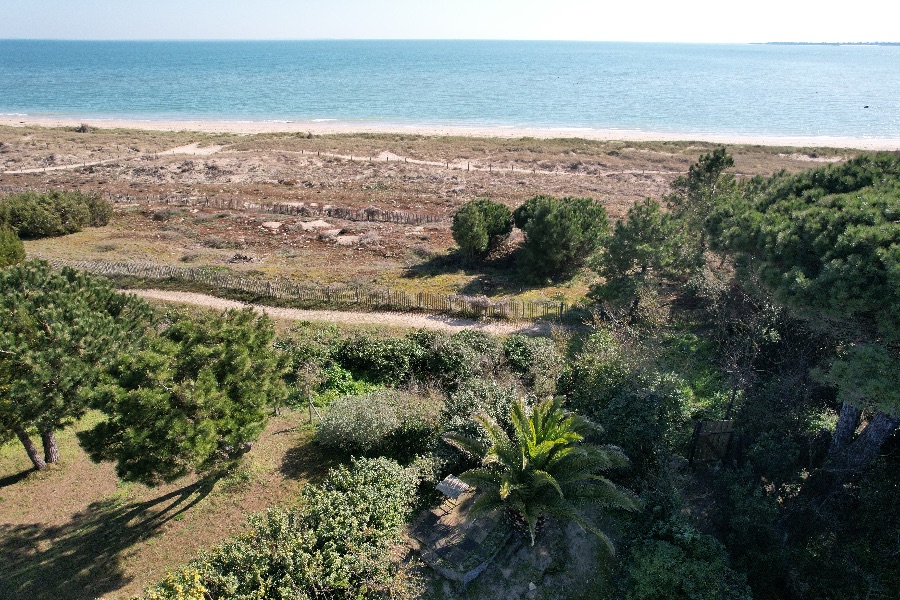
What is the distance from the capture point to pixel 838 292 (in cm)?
1074

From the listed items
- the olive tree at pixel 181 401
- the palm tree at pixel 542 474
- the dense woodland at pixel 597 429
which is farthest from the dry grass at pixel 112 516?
the palm tree at pixel 542 474

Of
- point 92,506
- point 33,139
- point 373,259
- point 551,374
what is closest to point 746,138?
point 373,259

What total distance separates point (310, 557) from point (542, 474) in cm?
472

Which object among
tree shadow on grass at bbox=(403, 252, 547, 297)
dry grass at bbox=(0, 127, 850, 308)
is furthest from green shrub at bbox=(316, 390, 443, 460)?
dry grass at bbox=(0, 127, 850, 308)

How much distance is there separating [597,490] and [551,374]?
5.83 m

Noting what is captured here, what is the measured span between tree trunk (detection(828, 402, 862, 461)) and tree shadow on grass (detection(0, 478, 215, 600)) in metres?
15.7

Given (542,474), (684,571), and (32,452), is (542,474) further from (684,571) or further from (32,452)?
(32,452)

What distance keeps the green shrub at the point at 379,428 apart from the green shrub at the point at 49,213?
29.2 m

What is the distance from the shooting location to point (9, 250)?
80.1ft

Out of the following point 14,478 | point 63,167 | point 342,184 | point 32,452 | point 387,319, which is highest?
point 63,167

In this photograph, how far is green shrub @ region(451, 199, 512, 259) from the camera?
92.8ft

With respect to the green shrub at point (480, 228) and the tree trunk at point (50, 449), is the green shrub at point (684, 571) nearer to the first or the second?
the tree trunk at point (50, 449)

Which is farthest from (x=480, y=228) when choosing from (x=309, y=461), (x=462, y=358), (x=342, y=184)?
(x=342, y=184)

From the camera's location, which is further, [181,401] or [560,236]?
[560,236]
